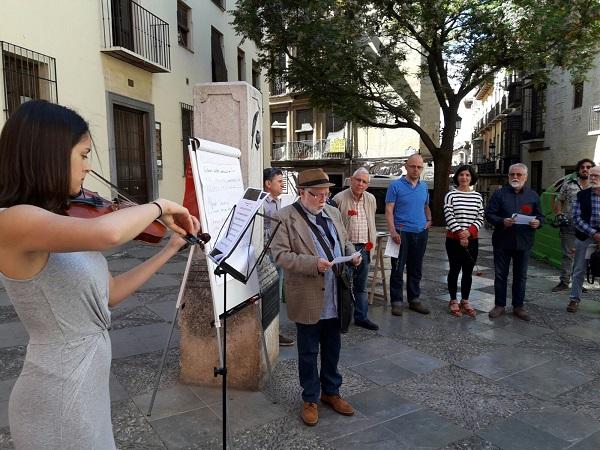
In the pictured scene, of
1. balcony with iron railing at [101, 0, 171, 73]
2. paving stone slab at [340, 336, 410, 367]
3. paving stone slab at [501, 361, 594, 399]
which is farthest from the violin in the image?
balcony with iron railing at [101, 0, 171, 73]

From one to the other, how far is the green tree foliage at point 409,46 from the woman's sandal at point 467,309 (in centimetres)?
906

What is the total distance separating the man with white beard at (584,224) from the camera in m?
5.38

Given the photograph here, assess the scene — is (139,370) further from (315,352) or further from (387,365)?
(387,365)

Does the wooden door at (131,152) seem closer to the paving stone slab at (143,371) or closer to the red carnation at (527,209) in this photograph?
the paving stone slab at (143,371)

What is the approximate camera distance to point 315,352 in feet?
10.0

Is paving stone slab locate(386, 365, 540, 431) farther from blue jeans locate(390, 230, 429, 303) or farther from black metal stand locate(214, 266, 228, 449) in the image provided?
blue jeans locate(390, 230, 429, 303)

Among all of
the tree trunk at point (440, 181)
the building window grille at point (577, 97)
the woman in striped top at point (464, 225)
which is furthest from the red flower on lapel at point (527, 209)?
A: the building window grille at point (577, 97)

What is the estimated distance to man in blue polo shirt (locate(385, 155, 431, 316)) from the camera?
5391 millimetres

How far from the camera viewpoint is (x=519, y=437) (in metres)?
2.88

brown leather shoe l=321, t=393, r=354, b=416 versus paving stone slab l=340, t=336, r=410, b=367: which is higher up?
brown leather shoe l=321, t=393, r=354, b=416

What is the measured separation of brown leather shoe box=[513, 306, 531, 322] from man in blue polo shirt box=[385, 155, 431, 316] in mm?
977

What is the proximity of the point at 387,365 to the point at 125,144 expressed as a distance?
1006cm

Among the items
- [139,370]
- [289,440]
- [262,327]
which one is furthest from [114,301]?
[139,370]

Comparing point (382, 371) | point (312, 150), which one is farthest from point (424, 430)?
point (312, 150)
